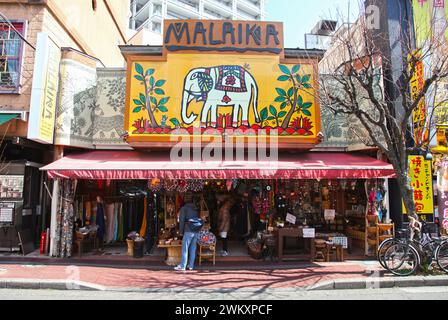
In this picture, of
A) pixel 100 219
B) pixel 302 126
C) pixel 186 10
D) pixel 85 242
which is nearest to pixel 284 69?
pixel 302 126

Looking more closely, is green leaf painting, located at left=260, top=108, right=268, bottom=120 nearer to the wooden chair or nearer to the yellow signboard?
the yellow signboard

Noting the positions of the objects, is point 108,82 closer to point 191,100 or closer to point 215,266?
point 191,100

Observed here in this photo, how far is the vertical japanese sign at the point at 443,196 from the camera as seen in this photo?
10.3 meters

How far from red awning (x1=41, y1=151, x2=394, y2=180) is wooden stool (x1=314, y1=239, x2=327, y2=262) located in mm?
2085

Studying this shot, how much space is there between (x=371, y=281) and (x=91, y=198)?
9.16m

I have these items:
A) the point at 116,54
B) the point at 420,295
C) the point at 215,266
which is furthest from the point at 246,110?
the point at 116,54

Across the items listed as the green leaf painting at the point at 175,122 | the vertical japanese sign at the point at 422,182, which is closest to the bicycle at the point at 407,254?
the vertical japanese sign at the point at 422,182

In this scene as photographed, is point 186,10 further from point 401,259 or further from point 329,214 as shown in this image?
point 401,259

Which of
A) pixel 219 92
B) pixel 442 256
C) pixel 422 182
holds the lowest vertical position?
pixel 442 256

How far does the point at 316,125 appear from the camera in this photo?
395 inches

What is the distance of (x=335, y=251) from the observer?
372 inches

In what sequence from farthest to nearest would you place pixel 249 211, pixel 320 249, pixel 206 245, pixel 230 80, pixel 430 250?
pixel 249 211
pixel 230 80
pixel 320 249
pixel 206 245
pixel 430 250

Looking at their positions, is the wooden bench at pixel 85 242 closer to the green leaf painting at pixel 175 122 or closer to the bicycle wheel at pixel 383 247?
the green leaf painting at pixel 175 122

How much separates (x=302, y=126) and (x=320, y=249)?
394cm
